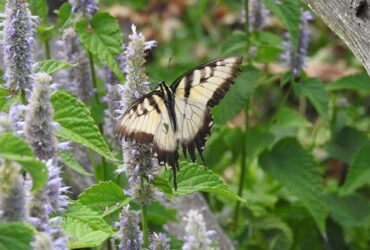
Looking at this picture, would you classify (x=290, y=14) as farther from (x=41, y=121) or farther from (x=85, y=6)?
(x=41, y=121)

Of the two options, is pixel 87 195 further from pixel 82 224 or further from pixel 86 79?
pixel 86 79

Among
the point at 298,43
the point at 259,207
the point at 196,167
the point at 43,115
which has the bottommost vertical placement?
the point at 259,207

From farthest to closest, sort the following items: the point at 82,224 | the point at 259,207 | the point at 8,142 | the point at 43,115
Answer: the point at 259,207
the point at 82,224
the point at 43,115
the point at 8,142

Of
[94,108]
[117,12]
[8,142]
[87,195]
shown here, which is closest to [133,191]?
[87,195]

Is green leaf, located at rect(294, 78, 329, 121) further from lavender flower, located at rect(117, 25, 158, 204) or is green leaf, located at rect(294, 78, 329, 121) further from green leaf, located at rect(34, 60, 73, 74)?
green leaf, located at rect(34, 60, 73, 74)

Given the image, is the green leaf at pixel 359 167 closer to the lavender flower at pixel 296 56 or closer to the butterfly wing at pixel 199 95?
the lavender flower at pixel 296 56

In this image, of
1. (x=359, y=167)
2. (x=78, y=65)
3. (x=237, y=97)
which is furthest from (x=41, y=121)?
(x=359, y=167)
